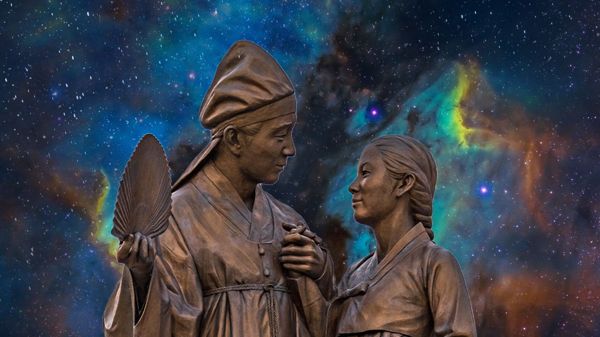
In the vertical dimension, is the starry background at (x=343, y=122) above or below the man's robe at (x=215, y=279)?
above

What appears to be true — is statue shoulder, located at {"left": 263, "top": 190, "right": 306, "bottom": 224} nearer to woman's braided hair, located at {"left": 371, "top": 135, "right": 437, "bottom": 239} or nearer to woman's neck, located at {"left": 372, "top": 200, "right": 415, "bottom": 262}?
woman's neck, located at {"left": 372, "top": 200, "right": 415, "bottom": 262}

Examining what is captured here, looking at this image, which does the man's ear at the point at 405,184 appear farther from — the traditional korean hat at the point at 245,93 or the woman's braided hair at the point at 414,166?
the traditional korean hat at the point at 245,93

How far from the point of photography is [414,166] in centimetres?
639

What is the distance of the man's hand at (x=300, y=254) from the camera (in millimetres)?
6316

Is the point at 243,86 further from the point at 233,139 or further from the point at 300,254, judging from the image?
the point at 300,254

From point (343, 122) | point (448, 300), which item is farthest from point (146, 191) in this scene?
point (343, 122)

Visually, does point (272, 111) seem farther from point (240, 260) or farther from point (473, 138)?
point (473, 138)

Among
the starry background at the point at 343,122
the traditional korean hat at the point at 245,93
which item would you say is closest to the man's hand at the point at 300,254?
the traditional korean hat at the point at 245,93

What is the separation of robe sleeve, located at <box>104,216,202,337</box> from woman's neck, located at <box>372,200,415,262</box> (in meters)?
0.85

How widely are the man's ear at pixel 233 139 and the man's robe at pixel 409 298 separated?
78 cm

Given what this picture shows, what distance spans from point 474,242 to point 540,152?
915 millimetres

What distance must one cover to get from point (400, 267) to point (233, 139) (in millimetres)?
919

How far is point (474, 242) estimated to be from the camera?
12016 mm

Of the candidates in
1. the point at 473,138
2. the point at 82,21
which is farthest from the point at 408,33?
the point at 82,21
